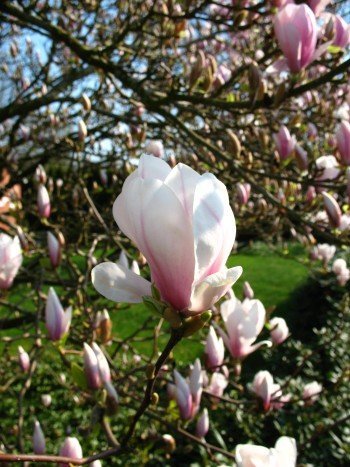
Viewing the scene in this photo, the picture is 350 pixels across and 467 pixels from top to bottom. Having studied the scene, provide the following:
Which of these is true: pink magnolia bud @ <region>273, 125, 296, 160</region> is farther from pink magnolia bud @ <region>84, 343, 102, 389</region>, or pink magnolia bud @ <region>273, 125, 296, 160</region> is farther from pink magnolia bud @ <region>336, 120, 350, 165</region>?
pink magnolia bud @ <region>84, 343, 102, 389</region>

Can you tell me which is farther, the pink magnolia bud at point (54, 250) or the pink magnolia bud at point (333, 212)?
the pink magnolia bud at point (54, 250)

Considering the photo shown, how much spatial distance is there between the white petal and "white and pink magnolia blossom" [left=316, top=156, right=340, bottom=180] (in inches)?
51.5

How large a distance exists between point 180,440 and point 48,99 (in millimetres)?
2411

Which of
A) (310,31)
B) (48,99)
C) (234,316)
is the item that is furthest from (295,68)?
(48,99)

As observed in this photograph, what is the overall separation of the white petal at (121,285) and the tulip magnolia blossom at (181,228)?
0.11 ft

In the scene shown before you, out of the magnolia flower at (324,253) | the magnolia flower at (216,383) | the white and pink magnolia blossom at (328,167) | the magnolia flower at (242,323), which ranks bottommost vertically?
the magnolia flower at (324,253)

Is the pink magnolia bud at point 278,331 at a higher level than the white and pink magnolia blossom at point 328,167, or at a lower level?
lower

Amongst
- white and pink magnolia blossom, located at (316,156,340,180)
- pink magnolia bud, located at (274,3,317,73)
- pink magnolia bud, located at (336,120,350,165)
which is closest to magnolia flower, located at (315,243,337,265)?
white and pink magnolia blossom, located at (316,156,340,180)

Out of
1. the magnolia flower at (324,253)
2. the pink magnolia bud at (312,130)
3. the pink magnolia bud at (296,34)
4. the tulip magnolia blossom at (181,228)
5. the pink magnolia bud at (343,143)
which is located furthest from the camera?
the magnolia flower at (324,253)

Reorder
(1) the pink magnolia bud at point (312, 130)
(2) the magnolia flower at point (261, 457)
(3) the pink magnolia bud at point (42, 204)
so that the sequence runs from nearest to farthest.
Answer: (2) the magnolia flower at point (261, 457) < (3) the pink magnolia bud at point (42, 204) < (1) the pink magnolia bud at point (312, 130)

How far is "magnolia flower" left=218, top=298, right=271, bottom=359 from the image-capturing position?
1.23m

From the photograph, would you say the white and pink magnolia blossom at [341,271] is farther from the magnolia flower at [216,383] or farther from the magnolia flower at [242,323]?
the magnolia flower at [242,323]

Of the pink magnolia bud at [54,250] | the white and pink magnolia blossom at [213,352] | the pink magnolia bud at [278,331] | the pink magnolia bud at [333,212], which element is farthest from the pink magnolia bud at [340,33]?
the pink magnolia bud at [54,250]

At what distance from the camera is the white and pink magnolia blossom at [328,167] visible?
177 centimetres
